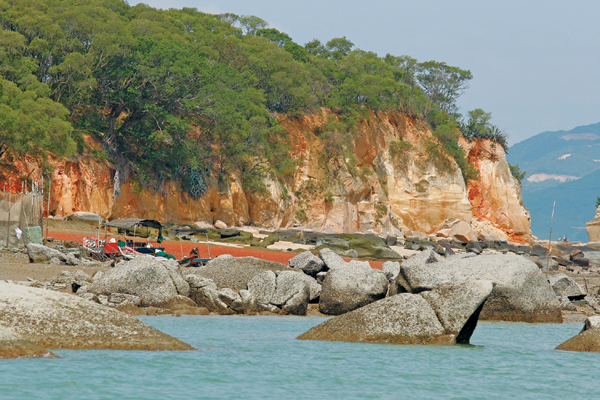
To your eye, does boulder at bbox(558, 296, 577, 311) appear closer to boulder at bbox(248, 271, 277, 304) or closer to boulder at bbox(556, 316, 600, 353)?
boulder at bbox(556, 316, 600, 353)

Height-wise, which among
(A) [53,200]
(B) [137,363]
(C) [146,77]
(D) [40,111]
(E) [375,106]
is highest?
(E) [375,106]

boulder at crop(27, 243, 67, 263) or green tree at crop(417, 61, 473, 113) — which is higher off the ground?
green tree at crop(417, 61, 473, 113)

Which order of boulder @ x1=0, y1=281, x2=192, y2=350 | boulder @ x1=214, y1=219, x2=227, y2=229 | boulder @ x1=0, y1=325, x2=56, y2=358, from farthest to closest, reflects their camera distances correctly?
boulder @ x1=214, y1=219, x2=227, y2=229 → boulder @ x1=0, y1=281, x2=192, y2=350 → boulder @ x1=0, y1=325, x2=56, y2=358

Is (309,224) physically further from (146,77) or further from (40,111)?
(40,111)

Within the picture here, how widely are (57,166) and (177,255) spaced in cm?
1223

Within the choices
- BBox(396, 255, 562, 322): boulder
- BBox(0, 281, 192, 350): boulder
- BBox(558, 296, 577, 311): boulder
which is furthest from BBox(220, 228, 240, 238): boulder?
BBox(0, 281, 192, 350): boulder

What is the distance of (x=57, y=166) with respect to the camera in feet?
117

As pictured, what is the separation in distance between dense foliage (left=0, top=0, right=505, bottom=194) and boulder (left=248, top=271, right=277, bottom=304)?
1737 centimetres

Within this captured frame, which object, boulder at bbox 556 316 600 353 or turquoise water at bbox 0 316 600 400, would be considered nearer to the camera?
turquoise water at bbox 0 316 600 400

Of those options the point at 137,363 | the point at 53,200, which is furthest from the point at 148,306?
the point at 53,200

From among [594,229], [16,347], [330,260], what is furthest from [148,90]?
[594,229]

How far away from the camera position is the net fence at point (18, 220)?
76.7ft

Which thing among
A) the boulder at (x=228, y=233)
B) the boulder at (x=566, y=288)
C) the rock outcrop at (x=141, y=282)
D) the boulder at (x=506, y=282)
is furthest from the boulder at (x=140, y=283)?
the boulder at (x=228, y=233)

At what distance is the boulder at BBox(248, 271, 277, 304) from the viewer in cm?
1695
